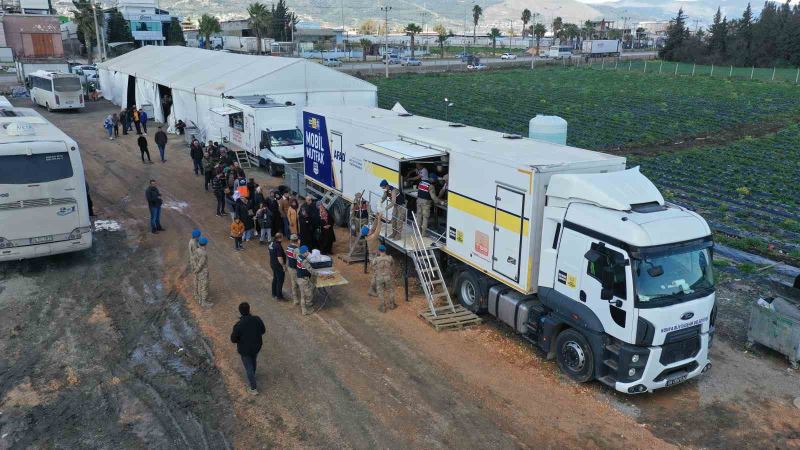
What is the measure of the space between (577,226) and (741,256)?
352 inches

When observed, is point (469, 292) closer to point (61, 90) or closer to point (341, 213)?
point (341, 213)

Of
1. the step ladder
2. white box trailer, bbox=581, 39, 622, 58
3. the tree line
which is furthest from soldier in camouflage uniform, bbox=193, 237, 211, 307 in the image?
white box trailer, bbox=581, 39, 622, 58

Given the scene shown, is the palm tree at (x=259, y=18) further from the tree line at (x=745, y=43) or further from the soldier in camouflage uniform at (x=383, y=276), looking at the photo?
the soldier in camouflage uniform at (x=383, y=276)

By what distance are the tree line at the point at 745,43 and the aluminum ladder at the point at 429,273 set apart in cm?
8657

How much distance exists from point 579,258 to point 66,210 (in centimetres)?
1188

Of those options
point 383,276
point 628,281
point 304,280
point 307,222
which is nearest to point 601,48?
point 307,222

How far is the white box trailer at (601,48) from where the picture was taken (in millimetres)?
107500

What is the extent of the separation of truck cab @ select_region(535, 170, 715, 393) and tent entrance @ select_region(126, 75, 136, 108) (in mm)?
36429

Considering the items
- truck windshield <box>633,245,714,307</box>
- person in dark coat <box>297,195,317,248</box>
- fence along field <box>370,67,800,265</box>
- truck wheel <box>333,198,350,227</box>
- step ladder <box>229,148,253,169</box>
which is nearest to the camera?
truck windshield <box>633,245,714,307</box>

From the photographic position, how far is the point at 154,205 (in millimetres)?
17188

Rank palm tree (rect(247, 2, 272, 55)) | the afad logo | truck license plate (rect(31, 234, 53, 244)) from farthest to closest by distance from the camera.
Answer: palm tree (rect(247, 2, 272, 55)) → the afad logo → truck license plate (rect(31, 234, 53, 244))

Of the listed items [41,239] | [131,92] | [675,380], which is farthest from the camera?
[131,92]

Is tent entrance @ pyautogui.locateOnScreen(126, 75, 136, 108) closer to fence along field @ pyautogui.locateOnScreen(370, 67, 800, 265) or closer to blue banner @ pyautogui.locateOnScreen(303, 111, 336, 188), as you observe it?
fence along field @ pyautogui.locateOnScreen(370, 67, 800, 265)

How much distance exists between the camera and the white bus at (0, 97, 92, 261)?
13.4 metres
